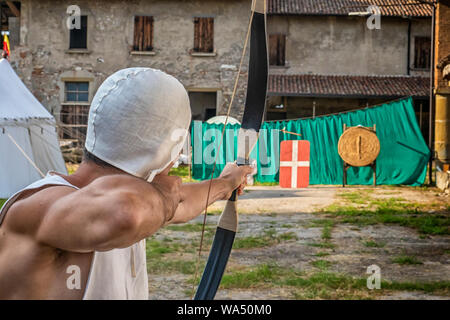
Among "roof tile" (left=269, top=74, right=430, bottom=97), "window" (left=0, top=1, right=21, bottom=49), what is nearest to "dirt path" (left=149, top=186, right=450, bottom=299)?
"roof tile" (left=269, top=74, right=430, bottom=97)

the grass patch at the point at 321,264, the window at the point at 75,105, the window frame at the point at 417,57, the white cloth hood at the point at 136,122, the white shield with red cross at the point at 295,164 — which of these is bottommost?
the grass patch at the point at 321,264

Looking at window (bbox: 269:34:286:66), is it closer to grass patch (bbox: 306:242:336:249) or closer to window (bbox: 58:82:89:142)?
window (bbox: 58:82:89:142)

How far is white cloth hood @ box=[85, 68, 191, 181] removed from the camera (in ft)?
3.27

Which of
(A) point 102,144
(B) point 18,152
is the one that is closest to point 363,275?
(A) point 102,144

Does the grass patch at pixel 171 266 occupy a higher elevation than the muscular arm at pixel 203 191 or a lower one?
lower

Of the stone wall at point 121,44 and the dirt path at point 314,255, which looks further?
the stone wall at point 121,44

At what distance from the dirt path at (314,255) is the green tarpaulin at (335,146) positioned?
3.66 meters

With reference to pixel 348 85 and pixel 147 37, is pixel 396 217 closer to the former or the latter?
pixel 348 85

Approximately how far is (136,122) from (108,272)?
0.30 metres

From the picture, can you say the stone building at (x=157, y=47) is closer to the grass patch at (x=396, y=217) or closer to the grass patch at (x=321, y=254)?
the grass patch at (x=396, y=217)

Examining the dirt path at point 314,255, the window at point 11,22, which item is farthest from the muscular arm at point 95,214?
the window at point 11,22

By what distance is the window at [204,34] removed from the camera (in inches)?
729

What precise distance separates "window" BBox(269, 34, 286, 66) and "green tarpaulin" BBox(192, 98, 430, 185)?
6839 millimetres

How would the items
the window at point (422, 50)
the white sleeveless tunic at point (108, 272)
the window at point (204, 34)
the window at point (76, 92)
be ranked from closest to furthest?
1. the white sleeveless tunic at point (108, 272)
2. the window at point (204, 34)
3. the window at point (76, 92)
4. the window at point (422, 50)
